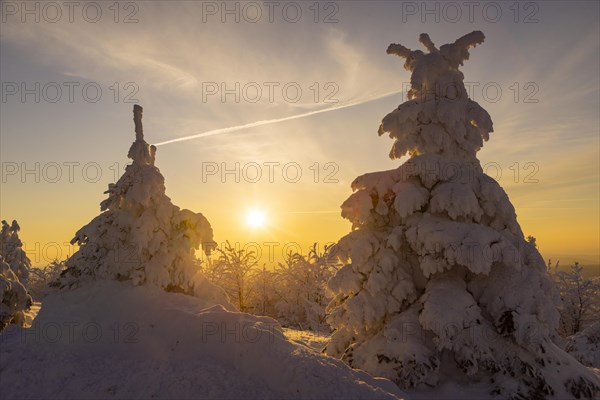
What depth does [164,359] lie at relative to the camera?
8.91 m

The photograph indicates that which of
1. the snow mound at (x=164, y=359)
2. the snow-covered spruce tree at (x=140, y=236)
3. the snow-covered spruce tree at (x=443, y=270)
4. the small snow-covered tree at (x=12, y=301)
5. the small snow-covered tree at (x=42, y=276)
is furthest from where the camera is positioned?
the small snow-covered tree at (x=42, y=276)

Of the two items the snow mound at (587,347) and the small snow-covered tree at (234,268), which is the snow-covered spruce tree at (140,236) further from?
the small snow-covered tree at (234,268)

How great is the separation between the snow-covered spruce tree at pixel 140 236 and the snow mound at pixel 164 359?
1.79 metres

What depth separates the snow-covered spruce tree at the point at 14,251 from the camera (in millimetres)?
39281

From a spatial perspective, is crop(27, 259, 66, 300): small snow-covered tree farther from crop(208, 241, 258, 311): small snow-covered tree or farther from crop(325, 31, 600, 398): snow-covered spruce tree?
crop(325, 31, 600, 398): snow-covered spruce tree

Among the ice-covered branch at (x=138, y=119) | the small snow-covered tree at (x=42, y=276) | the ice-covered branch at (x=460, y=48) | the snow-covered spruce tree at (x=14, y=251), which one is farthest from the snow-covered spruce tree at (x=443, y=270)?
the small snow-covered tree at (x=42, y=276)

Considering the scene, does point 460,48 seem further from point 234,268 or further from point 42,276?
point 42,276

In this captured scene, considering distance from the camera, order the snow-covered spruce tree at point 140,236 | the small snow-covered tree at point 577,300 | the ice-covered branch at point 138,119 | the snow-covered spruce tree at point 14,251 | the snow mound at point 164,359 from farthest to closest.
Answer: the small snow-covered tree at point 577,300 → the snow-covered spruce tree at point 14,251 → the ice-covered branch at point 138,119 → the snow-covered spruce tree at point 140,236 → the snow mound at point 164,359

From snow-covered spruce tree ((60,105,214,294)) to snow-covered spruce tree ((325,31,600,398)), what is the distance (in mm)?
5573

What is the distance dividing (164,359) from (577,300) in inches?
1903

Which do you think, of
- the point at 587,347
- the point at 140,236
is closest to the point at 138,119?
the point at 140,236

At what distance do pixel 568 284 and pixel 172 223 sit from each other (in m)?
47.6

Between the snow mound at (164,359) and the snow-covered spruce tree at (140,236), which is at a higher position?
the snow-covered spruce tree at (140,236)

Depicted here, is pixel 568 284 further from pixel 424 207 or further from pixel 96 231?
pixel 96 231
